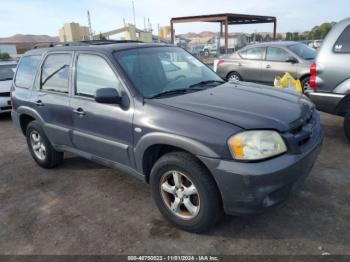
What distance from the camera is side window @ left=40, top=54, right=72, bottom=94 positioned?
13.6ft

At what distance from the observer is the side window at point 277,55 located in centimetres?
911

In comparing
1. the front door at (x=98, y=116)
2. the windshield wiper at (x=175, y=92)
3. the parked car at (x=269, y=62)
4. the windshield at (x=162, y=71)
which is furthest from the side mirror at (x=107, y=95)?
the parked car at (x=269, y=62)

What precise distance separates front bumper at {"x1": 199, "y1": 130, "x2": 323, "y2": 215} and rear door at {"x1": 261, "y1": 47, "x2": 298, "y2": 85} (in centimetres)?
662

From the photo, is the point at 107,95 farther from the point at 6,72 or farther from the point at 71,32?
the point at 71,32

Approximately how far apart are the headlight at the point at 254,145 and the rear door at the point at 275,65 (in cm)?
665

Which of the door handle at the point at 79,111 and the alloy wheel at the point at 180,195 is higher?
the door handle at the point at 79,111

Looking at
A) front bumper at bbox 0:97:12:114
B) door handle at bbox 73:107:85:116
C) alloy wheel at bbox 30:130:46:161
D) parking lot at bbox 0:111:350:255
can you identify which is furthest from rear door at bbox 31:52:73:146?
front bumper at bbox 0:97:12:114

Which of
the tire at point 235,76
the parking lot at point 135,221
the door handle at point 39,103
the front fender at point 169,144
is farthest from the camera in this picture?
the tire at point 235,76

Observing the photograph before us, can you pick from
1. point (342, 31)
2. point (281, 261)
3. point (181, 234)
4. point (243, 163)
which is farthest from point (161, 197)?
point (342, 31)

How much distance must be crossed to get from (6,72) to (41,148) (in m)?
5.95

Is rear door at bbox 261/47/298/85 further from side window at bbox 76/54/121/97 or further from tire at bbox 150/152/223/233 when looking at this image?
tire at bbox 150/152/223/233

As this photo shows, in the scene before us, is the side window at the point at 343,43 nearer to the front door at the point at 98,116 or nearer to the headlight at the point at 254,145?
the headlight at the point at 254,145

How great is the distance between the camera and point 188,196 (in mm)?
3104

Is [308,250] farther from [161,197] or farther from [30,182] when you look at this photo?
[30,182]
